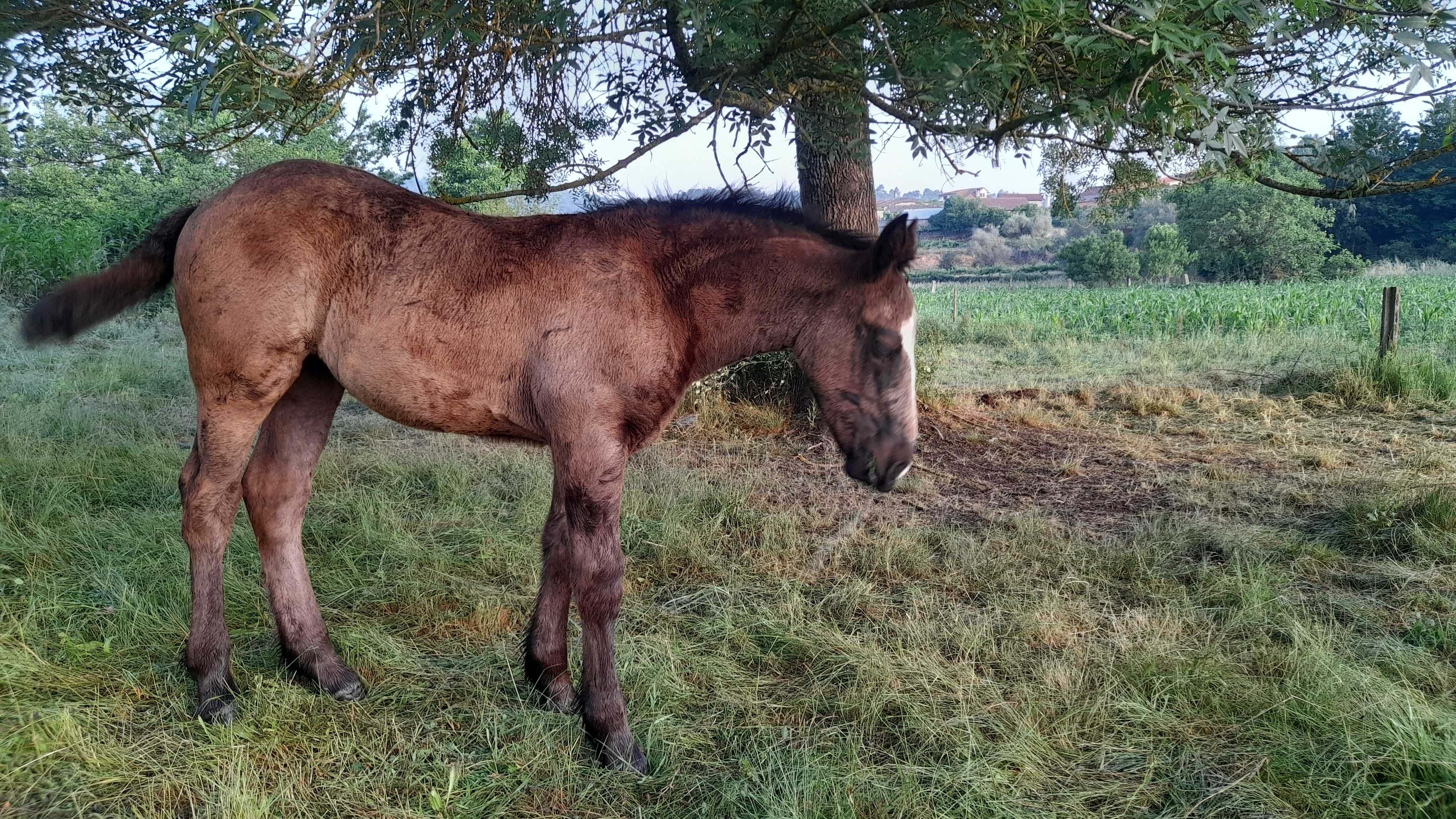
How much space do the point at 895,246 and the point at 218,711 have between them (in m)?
2.95

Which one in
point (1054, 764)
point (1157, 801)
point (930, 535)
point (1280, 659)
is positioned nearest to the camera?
point (1157, 801)

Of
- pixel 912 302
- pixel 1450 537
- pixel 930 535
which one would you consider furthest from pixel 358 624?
pixel 1450 537

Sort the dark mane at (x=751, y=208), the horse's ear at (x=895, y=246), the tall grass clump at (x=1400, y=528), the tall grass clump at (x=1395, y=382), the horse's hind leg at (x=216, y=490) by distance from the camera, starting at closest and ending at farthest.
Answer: the horse's ear at (x=895, y=246) → the horse's hind leg at (x=216, y=490) → the dark mane at (x=751, y=208) → the tall grass clump at (x=1400, y=528) → the tall grass clump at (x=1395, y=382)

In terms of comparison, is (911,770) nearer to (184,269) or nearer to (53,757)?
(53,757)

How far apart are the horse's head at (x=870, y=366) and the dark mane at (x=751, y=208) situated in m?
0.17

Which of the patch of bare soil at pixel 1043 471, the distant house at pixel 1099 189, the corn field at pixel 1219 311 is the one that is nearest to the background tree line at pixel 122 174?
the patch of bare soil at pixel 1043 471

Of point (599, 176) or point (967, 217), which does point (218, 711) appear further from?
point (967, 217)

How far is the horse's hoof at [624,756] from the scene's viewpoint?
2945 mm

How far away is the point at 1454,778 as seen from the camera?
8.21ft

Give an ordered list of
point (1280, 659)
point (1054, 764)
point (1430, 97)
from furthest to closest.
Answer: point (1430, 97) < point (1280, 659) < point (1054, 764)

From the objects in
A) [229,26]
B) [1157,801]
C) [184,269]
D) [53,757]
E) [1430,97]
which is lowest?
[1157,801]

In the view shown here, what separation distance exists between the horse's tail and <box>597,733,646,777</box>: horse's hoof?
259cm

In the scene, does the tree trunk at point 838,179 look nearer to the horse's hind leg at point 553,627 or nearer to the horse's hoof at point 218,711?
the horse's hind leg at point 553,627

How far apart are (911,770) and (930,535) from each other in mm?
2571
